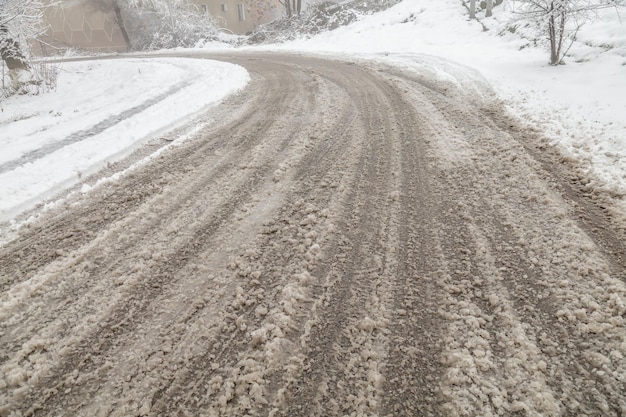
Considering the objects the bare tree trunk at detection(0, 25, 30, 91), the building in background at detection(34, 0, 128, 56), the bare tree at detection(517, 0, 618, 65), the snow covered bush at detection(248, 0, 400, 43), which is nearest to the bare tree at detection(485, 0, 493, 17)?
the bare tree at detection(517, 0, 618, 65)

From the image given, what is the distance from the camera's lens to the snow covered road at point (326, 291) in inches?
72.4

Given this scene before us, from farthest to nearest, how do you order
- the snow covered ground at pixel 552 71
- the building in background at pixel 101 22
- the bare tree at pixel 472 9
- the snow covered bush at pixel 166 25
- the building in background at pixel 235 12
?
the building in background at pixel 235 12
the building in background at pixel 101 22
the snow covered bush at pixel 166 25
the bare tree at pixel 472 9
the snow covered ground at pixel 552 71

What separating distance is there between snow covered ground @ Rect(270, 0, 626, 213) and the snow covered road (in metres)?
0.51

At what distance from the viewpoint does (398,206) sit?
133 inches

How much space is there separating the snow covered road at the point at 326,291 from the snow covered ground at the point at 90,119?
763mm

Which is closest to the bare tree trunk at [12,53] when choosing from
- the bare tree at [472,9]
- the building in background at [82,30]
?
the bare tree at [472,9]

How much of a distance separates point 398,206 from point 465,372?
1759mm

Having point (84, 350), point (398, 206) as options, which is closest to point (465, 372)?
point (398, 206)

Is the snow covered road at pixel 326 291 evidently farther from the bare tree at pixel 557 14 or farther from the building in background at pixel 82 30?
the building in background at pixel 82 30

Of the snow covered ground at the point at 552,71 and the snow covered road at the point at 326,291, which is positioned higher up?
the snow covered ground at the point at 552,71

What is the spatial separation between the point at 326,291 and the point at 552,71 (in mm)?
7788

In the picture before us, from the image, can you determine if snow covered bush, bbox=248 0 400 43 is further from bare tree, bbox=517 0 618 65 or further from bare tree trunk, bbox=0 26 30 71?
bare tree, bbox=517 0 618 65

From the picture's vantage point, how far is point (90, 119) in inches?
257

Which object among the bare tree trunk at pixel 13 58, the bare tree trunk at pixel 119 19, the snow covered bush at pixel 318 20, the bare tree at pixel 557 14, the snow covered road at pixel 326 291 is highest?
the bare tree trunk at pixel 119 19
